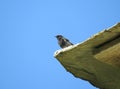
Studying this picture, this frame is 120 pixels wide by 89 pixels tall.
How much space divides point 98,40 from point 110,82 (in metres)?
1.20

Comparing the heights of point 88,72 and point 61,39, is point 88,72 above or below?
below

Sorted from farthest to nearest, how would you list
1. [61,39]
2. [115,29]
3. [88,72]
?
[61,39], [88,72], [115,29]

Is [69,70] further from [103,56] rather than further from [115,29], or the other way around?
[115,29]

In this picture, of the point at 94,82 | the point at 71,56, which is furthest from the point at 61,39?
the point at 71,56

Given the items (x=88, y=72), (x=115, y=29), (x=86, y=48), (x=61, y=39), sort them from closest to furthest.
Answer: (x=115, y=29) < (x=86, y=48) < (x=88, y=72) < (x=61, y=39)

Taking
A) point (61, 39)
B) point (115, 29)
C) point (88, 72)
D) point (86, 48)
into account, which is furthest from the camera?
point (61, 39)

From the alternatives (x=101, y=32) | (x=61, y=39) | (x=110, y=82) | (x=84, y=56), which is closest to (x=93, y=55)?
(x=84, y=56)

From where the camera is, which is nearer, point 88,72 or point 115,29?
point 115,29

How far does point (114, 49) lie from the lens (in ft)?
17.4

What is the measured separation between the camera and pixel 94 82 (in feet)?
20.5

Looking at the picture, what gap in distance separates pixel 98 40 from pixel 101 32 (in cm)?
18

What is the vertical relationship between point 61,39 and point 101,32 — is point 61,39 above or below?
above

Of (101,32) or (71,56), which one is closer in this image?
(101,32)

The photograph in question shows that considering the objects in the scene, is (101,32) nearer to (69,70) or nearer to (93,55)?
(93,55)
